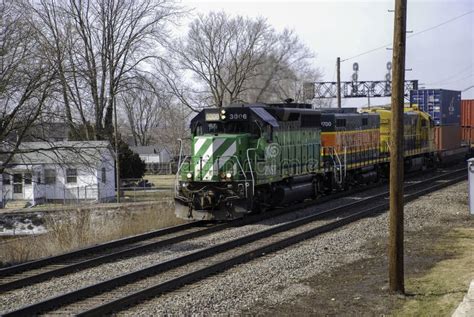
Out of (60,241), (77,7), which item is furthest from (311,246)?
(77,7)

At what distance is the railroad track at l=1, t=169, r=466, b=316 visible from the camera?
27.7 ft

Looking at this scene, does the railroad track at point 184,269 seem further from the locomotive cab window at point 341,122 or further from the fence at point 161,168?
the fence at point 161,168

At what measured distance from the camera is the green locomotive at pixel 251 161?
16.9 meters

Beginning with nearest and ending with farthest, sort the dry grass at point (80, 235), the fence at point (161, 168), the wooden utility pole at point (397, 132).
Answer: the wooden utility pole at point (397, 132)
the dry grass at point (80, 235)
the fence at point (161, 168)

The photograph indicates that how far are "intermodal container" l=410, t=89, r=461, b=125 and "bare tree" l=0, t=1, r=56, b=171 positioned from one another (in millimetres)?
23879

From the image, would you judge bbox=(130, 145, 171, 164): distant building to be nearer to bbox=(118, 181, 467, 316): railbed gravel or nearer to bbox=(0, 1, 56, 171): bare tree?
bbox=(0, 1, 56, 171): bare tree

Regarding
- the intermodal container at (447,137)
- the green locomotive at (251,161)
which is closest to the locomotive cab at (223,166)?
the green locomotive at (251,161)

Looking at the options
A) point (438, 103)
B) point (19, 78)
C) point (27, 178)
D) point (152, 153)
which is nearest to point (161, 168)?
point (152, 153)

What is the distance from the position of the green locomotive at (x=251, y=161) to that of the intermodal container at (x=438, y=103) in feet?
48.2

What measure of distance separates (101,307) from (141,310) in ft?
1.86

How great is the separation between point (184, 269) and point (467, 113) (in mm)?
34654

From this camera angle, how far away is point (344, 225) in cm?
1616

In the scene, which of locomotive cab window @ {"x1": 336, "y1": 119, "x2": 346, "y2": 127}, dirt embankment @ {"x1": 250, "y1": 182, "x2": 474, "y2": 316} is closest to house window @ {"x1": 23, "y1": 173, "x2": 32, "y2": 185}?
locomotive cab window @ {"x1": 336, "y1": 119, "x2": 346, "y2": 127}

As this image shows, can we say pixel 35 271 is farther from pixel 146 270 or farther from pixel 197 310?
pixel 197 310
